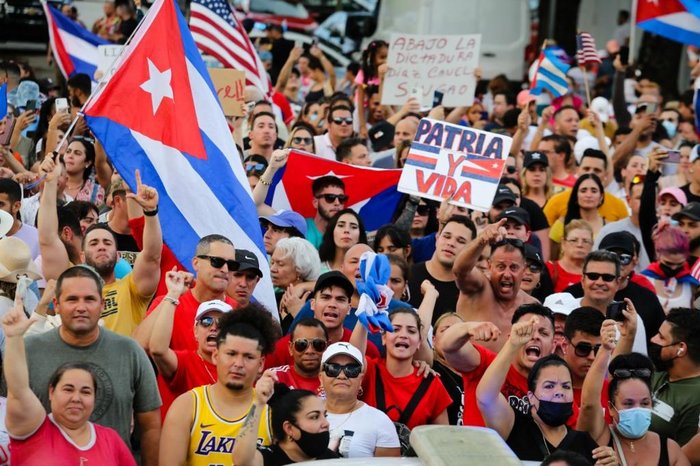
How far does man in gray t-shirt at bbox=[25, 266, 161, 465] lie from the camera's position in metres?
7.59

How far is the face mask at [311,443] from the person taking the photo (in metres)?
7.42

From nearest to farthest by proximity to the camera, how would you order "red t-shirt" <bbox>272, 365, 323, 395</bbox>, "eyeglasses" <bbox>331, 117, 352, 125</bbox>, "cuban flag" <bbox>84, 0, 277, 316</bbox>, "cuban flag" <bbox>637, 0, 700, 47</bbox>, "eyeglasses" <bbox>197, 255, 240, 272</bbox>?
"red t-shirt" <bbox>272, 365, 323, 395</bbox>, "eyeglasses" <bbox>197, 255, 240, 272</bbox>, "cuban flag" <bbox>84, 0, 277, 316</bbox>, "eyeglasses" <bbox>331, 117, 352, 125</bbox>, "cuban flag" <bbox>637, 0, 700, 47</bbox>

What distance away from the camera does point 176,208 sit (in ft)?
31.7

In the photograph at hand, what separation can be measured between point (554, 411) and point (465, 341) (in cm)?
59

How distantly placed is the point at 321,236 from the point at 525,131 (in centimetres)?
358

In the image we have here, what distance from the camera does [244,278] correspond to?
914 cm

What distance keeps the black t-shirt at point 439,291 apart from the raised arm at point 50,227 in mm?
2210

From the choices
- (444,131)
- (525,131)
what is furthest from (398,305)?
(525,131)

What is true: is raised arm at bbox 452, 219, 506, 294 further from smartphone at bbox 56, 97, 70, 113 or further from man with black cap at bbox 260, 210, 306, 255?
smartphone at bbox 56, 97, 70, 113

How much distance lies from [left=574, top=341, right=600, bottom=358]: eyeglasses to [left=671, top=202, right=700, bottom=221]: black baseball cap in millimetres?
2793

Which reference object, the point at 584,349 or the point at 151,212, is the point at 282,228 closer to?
the point at 151,212

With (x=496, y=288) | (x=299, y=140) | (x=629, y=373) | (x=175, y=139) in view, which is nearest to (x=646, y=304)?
(x=496, y=288)

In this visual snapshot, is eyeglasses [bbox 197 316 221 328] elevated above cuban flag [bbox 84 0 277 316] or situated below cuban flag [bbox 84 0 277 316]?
below

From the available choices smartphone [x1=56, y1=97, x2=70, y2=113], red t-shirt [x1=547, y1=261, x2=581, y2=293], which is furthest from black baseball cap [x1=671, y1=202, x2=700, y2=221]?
smartphone [x1=56, y1=97, x2=70, y2=113]
